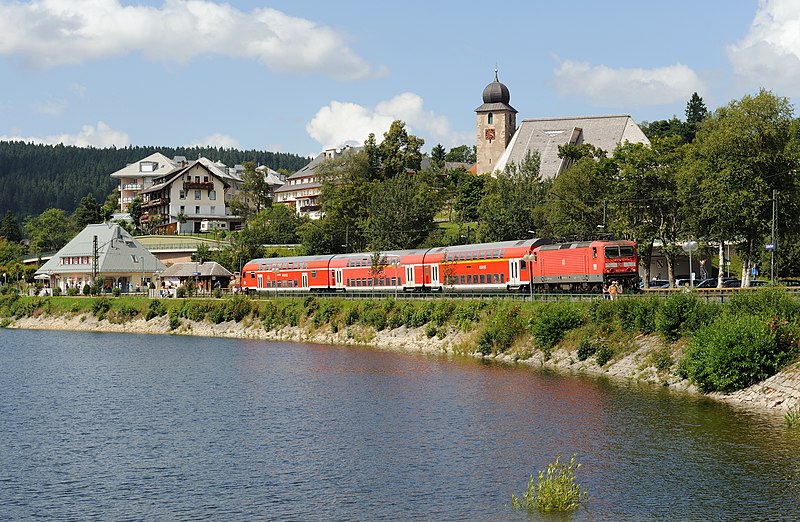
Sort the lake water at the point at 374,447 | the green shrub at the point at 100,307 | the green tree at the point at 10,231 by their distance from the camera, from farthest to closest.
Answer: the green tree at the point at 10,231 → the green shrub at the point at 100,307 → the lake water at the point at 374,447

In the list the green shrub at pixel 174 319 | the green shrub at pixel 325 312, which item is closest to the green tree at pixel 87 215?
the green shrub at pixel 174 319

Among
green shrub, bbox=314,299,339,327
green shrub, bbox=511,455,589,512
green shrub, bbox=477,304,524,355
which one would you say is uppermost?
green shrub, bbox=314,299,339,327

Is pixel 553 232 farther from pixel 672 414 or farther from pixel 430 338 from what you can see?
pixel 672 414

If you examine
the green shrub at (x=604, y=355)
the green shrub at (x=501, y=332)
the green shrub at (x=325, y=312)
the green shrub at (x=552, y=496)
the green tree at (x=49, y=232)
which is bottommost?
the green shrub at (x=552, y=496)

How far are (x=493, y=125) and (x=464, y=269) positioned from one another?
9104 cm

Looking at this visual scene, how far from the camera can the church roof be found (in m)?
145

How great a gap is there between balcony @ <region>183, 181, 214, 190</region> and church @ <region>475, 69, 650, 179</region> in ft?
158

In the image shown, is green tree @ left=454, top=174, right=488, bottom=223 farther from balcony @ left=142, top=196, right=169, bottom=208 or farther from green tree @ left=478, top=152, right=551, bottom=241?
balcony @ left=142, top=196, right=169, bottom=208

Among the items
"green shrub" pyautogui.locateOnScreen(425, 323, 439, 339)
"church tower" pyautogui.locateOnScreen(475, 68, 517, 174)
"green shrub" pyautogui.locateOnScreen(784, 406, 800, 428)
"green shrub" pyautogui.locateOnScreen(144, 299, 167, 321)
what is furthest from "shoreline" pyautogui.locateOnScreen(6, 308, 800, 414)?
"church tower" pyautogui.locateOnScreen(475, 68, 517, 174)

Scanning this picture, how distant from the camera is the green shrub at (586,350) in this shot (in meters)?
52.9

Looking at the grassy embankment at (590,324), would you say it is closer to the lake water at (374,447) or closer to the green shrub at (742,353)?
the green shrub at (742,353)

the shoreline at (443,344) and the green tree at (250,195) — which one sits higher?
the green tree at (250,195)

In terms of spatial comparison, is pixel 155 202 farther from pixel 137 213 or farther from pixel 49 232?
pixel 49 232

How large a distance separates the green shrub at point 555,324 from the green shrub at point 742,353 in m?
13.5
